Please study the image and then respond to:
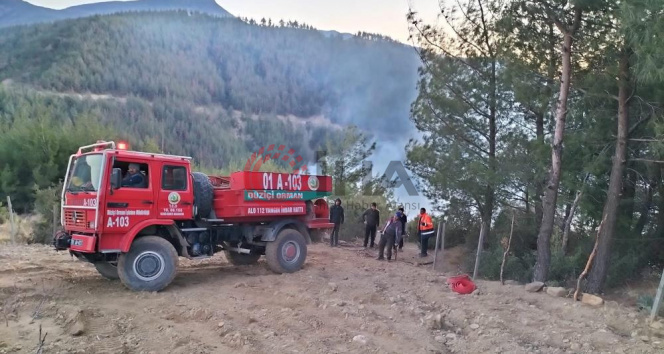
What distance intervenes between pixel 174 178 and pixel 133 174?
0.70 meters

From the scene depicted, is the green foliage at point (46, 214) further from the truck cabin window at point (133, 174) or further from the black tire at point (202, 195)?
the truck cabin window at point (133, 174)

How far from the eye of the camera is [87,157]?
26.5 feet

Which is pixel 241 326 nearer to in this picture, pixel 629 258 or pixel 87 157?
pixel 87 157

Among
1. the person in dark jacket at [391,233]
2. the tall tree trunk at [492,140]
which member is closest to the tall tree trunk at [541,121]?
the tall tree trunk at [492,140]

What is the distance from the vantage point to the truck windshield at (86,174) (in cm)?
773

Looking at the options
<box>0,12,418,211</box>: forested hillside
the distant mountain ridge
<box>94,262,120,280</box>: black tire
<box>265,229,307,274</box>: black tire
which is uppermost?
the distant mountain ridge

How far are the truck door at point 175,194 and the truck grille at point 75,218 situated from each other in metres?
1.12

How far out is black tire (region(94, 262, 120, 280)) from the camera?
28.4 feet

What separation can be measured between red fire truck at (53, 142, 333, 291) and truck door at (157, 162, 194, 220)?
17 millimetres

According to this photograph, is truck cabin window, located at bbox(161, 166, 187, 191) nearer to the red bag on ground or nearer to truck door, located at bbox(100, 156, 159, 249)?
truck door, located at bbox(100, 156, 159, 249)

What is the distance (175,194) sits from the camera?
332 inches

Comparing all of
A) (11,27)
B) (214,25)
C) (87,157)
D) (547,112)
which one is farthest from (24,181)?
(214,25)

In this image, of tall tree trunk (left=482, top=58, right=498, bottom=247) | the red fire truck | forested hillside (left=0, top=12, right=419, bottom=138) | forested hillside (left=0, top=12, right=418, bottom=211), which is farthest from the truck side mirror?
forested hillside (left=0, top=12, right=419, bottom=138)

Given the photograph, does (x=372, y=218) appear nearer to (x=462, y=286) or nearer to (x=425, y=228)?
(x=425, y=228)
